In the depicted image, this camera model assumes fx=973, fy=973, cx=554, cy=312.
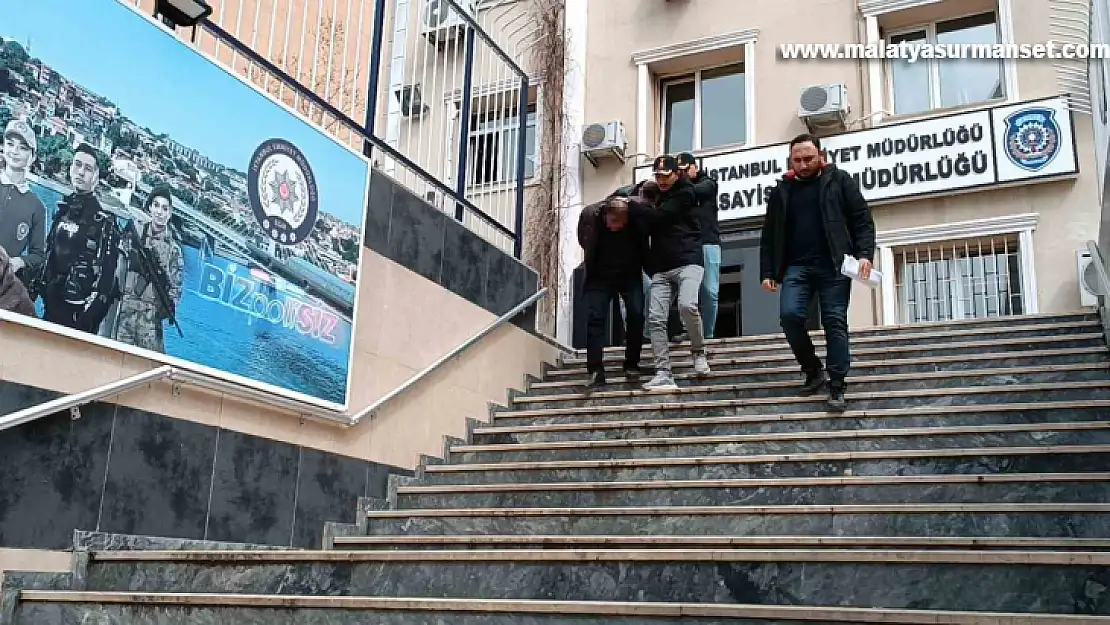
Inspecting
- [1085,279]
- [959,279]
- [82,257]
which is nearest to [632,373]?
[82,257]

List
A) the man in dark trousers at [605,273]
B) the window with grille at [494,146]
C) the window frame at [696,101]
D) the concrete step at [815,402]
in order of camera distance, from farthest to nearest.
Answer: the window frame at [696,101] → the window with grille at [494,146] → the man in dark trousers at [605,273] → the concrete step at [815,402]

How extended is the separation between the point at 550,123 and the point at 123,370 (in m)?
8.22

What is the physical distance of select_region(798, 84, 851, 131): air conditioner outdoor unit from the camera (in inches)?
404

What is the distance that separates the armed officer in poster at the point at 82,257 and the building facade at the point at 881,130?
6.91m

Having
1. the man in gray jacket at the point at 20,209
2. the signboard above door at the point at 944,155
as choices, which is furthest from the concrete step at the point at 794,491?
Result: the signboard above door at the point at 944,155

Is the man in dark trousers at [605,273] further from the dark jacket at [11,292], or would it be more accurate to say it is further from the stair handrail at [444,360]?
the dark jacket at [11,292]

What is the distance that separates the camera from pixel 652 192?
22.4 feet

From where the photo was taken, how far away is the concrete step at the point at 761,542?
11.6 ft

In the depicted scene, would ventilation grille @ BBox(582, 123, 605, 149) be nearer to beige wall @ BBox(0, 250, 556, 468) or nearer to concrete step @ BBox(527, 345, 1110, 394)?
beige wall @ BBox(0, 250, 556, 468)

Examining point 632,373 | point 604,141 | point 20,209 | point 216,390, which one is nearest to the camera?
point 20,209

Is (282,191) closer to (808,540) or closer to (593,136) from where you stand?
(808,540)

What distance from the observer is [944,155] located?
9.77 meters

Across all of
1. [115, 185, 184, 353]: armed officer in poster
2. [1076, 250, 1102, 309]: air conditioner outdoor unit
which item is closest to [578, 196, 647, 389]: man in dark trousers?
[115, 185, 184, 353]: armed officer in poster

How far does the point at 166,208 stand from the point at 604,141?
7261 mm
